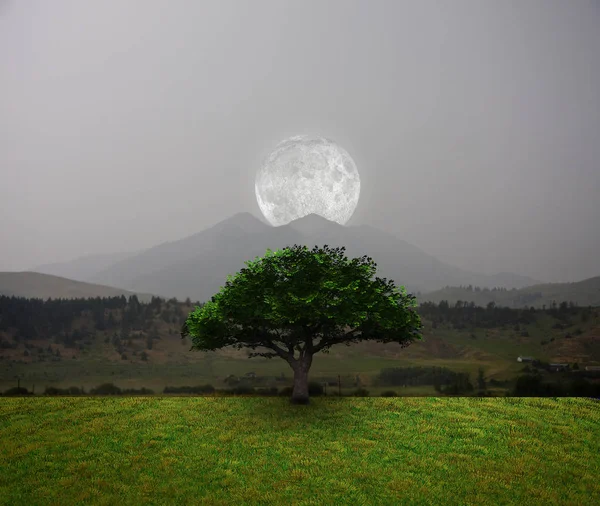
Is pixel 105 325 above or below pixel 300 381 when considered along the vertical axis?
above

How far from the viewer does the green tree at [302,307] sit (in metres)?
43.5

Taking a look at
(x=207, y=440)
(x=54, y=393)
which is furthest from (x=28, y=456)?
(x=54, y=393)

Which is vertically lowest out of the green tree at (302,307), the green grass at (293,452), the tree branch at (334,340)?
the green grass at (293,452)

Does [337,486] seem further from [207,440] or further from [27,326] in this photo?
[27,326]

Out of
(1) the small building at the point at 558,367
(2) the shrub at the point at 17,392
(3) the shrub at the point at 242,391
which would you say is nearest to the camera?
(3) the shrub at the point at 242,391

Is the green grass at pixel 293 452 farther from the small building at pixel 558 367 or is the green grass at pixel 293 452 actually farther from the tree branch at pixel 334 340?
the small building at pixel 558 367

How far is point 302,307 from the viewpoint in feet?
140

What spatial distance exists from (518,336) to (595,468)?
524 ft

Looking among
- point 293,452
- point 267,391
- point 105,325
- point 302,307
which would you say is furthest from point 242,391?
point 105,325

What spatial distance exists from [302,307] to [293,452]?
13090 millimetres

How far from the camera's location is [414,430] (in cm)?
3909

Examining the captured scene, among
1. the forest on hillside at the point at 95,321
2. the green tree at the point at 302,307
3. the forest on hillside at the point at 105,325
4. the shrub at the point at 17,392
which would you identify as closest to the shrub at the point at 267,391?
the green tree at the point at 302,307

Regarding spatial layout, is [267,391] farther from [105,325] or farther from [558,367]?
[105,325]

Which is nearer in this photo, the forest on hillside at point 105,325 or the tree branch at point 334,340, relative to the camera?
the tree branch at point 334,340
